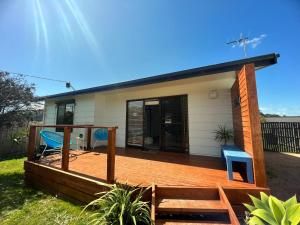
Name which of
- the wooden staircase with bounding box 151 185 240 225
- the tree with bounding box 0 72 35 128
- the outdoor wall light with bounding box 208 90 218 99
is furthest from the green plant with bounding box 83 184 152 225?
the tree with bounding box 0 72 35 128

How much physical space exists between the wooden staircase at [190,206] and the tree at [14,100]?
607cm

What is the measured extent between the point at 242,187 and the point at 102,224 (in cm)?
211

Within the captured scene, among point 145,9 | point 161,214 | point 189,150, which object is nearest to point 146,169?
point 161,214

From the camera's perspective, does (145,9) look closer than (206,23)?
Yes

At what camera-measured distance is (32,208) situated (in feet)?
9.88

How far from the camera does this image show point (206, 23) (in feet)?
19.5

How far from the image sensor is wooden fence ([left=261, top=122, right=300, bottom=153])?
314 inches

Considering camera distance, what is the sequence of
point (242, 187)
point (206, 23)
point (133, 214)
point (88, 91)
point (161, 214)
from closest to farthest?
point (133, 214) < point (161, 214) < point (242, 187) < point (206, 23) < point (88, 91)

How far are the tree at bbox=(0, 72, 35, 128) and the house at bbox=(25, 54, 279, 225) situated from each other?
66.9 inches

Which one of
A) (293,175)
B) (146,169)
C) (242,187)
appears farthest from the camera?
(293,175)

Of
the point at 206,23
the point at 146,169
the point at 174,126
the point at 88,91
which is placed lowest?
the point at 146,169

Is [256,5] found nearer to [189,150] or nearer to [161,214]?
[189,150]

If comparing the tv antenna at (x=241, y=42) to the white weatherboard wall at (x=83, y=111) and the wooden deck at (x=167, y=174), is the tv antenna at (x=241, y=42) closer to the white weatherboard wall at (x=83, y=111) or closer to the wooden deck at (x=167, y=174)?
the wooden deck at (x=167, y=174)

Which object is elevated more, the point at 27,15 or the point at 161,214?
the point at 27,15
